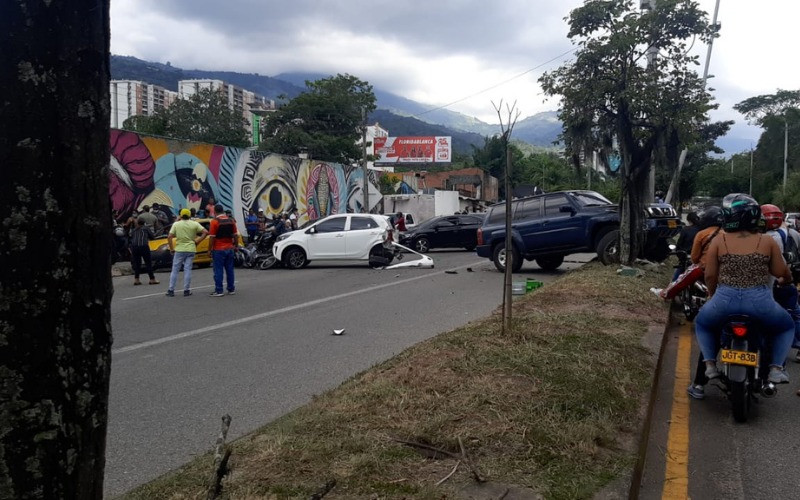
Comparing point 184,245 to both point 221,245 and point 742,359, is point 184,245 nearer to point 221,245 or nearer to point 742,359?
point 221,245

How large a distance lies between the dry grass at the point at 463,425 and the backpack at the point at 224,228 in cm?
745

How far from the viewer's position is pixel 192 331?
9422 mm

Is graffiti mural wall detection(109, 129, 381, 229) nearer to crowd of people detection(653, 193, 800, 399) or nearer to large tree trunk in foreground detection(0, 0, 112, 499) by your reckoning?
crowd of people detection(653, 193, 800, 399)

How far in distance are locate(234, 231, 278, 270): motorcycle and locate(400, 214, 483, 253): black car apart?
248 inches

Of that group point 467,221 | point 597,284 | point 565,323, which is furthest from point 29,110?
point 467,221

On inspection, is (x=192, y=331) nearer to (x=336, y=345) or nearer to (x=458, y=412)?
(x=336, y=345)

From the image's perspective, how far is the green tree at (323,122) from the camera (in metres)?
53.7

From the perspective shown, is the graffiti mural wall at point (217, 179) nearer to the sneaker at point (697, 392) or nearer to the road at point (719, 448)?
the sneaker at point (697, 392)

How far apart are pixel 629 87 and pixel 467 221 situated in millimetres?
13184

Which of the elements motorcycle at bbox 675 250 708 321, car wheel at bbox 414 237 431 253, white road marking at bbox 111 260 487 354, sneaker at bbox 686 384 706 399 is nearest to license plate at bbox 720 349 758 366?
sneaker at bbox 686 384 706 399

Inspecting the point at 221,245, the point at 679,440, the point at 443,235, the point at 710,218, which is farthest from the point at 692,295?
the point at 443,235

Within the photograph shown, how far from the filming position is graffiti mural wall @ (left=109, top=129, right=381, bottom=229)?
22.9 meters

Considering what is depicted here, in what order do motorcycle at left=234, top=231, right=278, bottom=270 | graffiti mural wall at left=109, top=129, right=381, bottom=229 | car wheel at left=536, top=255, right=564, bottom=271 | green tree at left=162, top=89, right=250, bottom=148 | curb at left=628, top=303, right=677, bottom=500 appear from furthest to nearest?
green tree at left=162, top=89, right=250, bottom=148 → graffiti mural wall at left=109, top=129, right=381, bottom=229 → motorcycle at left=234, top=231, right=278, bottom=270 → car wheel at left=536, top=255, right=564, bottom=271 → curb at left=628, top=303, right=677, bottom=500

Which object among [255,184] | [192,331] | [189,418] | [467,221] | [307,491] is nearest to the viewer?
[307,491]
